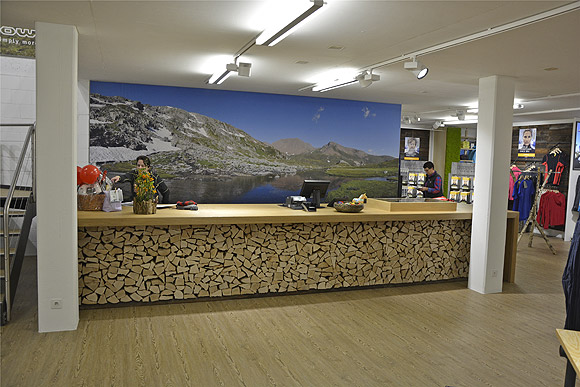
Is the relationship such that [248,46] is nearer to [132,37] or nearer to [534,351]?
[132,37]

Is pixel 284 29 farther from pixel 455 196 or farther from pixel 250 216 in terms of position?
pixel 455 196

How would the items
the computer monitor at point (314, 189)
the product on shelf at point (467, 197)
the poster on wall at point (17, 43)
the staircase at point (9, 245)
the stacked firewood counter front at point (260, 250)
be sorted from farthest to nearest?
the product on shelf at point (467, 197) → the poster on wall at point (17, 43) → the computer monitor at point (314, 189) → the stacked firewood counter front at point (260, 250) → the staircase at point (9, 245)

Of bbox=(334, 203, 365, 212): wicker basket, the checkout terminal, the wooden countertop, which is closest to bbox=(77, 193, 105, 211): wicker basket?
the wooden countertop

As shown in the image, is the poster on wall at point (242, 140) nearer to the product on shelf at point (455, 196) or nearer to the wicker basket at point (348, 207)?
the wicker basket at point (348, 207)

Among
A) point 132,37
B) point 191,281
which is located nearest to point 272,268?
point 191,281

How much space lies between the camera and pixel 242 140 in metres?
8.10

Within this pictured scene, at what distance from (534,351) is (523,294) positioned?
194 cm

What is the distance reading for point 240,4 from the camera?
337cm

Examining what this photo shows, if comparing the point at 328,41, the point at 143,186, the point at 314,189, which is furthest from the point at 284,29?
the point at 314,189

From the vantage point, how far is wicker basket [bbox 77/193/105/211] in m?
5.00

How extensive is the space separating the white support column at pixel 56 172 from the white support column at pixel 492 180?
4.57 meters

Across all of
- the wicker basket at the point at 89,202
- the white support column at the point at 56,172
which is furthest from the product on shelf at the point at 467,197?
the white support column at the point at 56,172

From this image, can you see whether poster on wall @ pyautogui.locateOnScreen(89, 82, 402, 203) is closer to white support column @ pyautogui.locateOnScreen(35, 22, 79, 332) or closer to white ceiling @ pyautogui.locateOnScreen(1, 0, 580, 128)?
white ceiling @ pyautogui.locateOnScreen(1, 0, 580, 128)

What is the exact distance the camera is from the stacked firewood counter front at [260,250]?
15.9 feet
